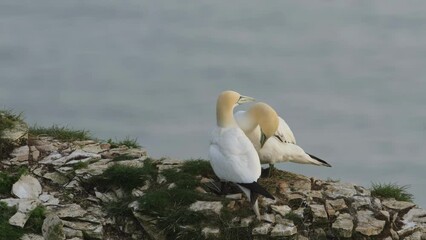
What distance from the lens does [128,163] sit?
1501cm

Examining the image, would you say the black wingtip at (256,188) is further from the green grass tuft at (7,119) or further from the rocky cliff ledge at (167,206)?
the green grass tuft at (7,119)

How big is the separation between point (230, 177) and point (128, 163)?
240 cm

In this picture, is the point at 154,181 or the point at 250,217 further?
the point at 154,181

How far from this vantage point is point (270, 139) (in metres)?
14.5

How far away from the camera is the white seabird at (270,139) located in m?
14.1

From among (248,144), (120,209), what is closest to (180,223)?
(120,209)

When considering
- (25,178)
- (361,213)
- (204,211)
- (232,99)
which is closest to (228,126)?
(232,99)

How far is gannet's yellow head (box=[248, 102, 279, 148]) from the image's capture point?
46.2 ft

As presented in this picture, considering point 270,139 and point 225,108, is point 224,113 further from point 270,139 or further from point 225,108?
point 270,139

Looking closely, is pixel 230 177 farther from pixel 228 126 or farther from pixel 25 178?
pixel 25 178

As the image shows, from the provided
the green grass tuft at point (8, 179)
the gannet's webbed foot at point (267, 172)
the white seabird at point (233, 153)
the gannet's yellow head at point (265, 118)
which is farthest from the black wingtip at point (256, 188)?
the green grass tuft at point (8, 179)

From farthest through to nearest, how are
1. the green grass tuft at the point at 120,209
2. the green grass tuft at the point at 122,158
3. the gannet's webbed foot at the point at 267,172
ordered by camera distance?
1. the green grass tuft at the point at 122,158
2. the gannet's webbed foot at the point at 267,172
3. the green grass tuft at the point at 120,209

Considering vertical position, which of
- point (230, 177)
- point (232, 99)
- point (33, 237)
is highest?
point (232, 99)

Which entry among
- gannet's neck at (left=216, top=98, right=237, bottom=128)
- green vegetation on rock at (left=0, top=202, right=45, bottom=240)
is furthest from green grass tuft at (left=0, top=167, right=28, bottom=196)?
gannet's neck at (left=216, top=98, right=237, bottom=128)
